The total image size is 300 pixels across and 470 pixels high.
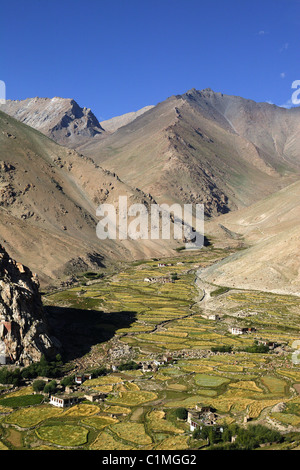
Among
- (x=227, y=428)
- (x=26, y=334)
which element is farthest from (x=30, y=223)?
(x=227, y=428)

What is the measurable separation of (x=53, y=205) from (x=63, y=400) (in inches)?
3999

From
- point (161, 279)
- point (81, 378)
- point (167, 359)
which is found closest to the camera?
point (81, 378)

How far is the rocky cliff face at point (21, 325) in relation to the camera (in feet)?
163

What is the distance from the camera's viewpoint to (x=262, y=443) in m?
32.8

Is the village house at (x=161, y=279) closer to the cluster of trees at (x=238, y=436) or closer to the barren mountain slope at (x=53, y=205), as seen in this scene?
the barren mountain slope at (x=53, y=205)

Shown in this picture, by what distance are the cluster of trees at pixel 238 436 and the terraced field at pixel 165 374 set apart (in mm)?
1475

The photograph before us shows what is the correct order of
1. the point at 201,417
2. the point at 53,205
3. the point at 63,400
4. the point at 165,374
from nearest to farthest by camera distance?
the point at 201,417 → the point at 63,400 → the point at 165,374 → the point at 53,205

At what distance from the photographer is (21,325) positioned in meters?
51.2

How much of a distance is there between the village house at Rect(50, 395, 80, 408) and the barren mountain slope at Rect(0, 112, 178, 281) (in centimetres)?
6027

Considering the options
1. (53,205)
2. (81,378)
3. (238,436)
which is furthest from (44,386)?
(53,205)

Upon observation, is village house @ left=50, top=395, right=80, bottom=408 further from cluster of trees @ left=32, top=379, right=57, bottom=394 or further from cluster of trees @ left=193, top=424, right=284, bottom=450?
cluster of trees @ left=193, top=424, right=284, bottom=450

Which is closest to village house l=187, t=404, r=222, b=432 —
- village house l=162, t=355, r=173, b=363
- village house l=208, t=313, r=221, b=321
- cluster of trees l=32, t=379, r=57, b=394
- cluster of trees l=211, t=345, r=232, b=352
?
cluster of trees l=32, t=379, r=57, b=394

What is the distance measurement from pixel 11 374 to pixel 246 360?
27.3 m

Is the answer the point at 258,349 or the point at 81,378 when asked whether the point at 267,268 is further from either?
the point at 81,378
